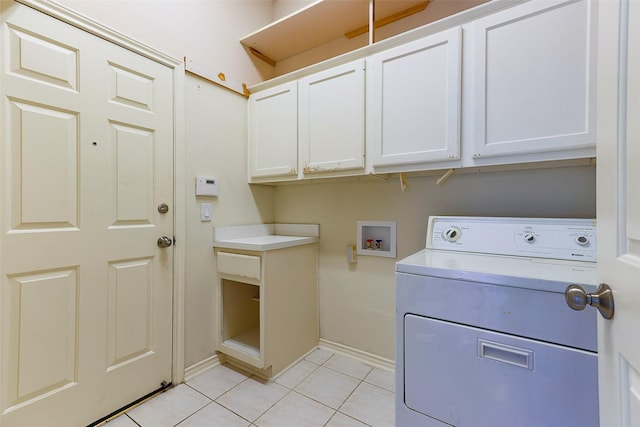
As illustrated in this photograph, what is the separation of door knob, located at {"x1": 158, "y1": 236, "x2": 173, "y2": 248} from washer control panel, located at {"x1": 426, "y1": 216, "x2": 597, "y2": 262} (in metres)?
1.53

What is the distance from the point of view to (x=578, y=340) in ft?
2.73

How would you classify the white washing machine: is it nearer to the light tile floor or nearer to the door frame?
the light tile floor

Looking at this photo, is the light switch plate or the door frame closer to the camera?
the door frame

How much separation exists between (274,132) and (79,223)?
1.24 meters

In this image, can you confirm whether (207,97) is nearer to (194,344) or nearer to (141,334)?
(141,334)

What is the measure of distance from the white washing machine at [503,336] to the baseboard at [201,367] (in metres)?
1.33

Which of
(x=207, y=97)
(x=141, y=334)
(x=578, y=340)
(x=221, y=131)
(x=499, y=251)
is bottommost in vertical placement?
(x=141, y=334)

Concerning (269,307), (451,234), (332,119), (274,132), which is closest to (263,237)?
(269,307)

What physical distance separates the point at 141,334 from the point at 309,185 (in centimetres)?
146

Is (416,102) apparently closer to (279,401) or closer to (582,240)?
(582,240)

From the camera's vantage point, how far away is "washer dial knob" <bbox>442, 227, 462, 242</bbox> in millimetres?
1431

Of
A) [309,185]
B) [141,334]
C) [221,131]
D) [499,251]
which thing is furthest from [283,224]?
[499,251]

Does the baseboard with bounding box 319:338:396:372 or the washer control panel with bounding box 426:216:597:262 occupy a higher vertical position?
the washer control panel with bounding box 426:216:597:262

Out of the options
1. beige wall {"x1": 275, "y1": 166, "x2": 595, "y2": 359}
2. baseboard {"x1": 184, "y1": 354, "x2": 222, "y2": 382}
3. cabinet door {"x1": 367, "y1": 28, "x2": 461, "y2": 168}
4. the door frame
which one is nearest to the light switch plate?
the door frame
